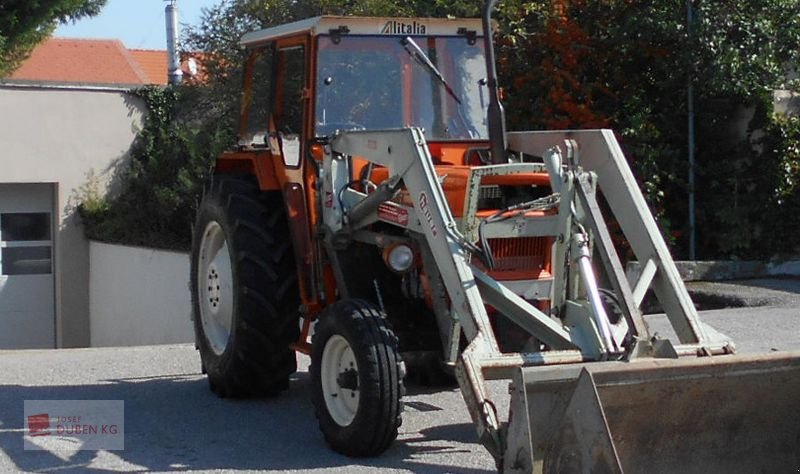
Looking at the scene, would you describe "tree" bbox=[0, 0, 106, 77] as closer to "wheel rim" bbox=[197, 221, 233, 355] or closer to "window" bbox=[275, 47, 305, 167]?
"wheel rim" bbox=[197, 221, 233, 355]

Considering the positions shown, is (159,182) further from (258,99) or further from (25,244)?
(258,99)

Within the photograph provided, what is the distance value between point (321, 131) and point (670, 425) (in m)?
3.13

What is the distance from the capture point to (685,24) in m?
15.0

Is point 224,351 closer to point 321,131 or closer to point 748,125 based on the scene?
point 321,131

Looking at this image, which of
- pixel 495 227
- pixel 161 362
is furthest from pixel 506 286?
pixel 161 362

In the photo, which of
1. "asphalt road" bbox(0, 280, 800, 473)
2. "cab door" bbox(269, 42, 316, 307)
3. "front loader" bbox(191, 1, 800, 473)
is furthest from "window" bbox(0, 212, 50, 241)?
"cab door" bbox(269, 42, 316, 307)

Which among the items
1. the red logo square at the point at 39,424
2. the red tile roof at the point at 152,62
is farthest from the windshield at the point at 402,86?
the red tile roof at the point at 152,62

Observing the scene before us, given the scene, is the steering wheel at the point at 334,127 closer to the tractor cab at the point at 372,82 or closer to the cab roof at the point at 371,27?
the tractor cab at the point at 372,82

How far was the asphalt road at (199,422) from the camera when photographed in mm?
7004

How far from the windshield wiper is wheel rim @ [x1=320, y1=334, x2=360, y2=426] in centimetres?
219

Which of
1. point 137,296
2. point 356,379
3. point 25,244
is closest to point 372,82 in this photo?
point 356,379

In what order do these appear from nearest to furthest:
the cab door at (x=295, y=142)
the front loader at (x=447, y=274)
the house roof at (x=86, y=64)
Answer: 1. the front loader at (x=447, y=274)
2. the cab door at (x=295, y=142)
3. the house roof at (x=86, y=64)

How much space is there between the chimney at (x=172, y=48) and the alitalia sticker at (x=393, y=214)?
47.1ft

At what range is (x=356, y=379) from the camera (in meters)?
6.88
